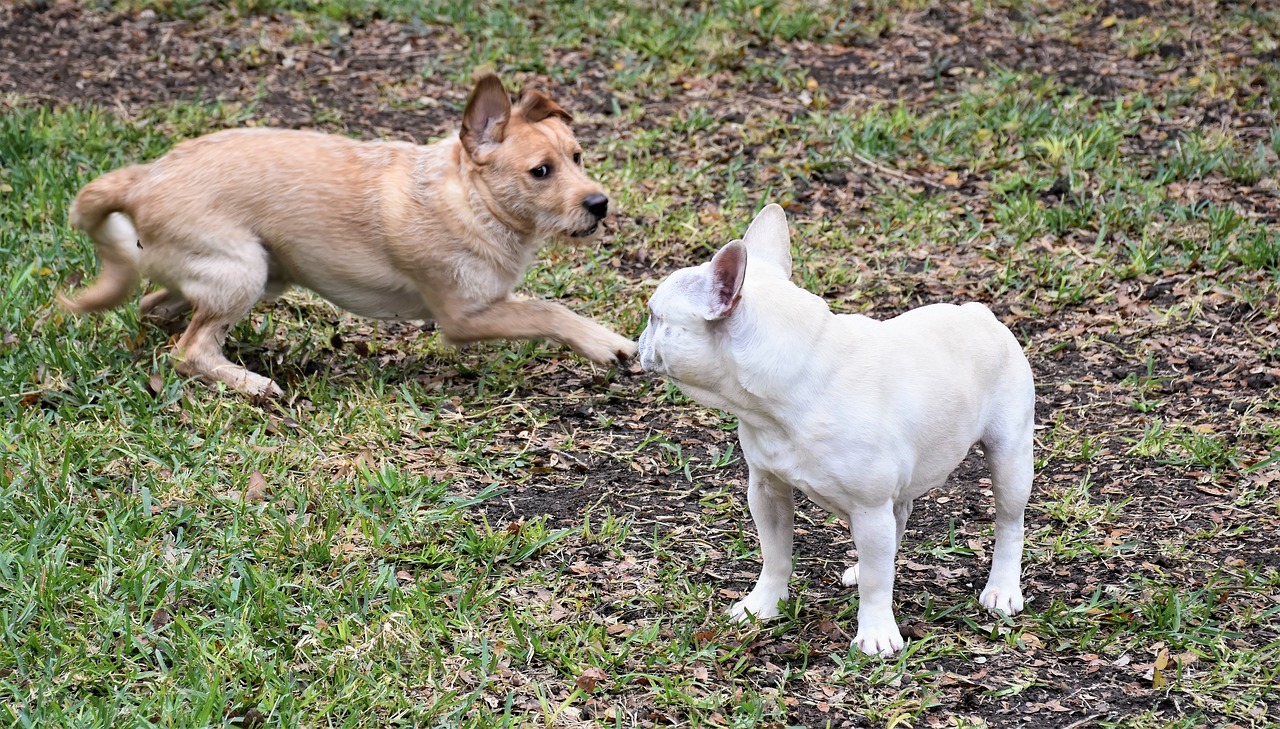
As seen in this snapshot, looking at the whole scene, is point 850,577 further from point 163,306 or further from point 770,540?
point 163,306

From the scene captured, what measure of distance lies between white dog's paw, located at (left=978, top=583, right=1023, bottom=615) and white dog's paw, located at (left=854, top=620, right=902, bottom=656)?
0.44m

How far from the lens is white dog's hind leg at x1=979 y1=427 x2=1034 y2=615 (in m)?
3.99

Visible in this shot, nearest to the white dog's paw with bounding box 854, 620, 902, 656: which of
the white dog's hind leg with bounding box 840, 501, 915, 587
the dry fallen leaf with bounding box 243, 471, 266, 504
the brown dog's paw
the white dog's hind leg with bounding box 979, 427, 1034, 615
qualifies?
the white dog's hind leg with bounding box 840, 501, 915, 587

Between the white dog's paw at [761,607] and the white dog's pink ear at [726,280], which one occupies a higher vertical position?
the white dog's pink ear at [726,280]

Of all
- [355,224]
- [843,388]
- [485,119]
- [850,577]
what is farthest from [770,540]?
[355,224]

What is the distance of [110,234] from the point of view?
19.3ft

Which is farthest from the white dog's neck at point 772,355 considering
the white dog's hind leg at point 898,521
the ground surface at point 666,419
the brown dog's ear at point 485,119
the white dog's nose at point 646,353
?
the brown dog's ear at point 485,119

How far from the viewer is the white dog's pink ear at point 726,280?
3354 millimetres

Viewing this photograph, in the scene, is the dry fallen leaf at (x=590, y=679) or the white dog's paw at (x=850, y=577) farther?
the white dog's paw at (x=850, y=577)

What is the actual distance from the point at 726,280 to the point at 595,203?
2.36m

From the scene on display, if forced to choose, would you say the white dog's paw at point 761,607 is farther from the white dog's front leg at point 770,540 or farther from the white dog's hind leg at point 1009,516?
the white dog's hind leg at point 1009,516

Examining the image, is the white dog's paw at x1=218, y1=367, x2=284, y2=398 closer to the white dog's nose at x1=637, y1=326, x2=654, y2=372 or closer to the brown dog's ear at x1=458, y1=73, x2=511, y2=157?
the brown dog's ear at x1=458, y1=73, x2=511, y2=157

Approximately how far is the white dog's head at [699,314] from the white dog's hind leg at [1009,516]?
930 mm

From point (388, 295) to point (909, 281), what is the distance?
2753 millimetres
